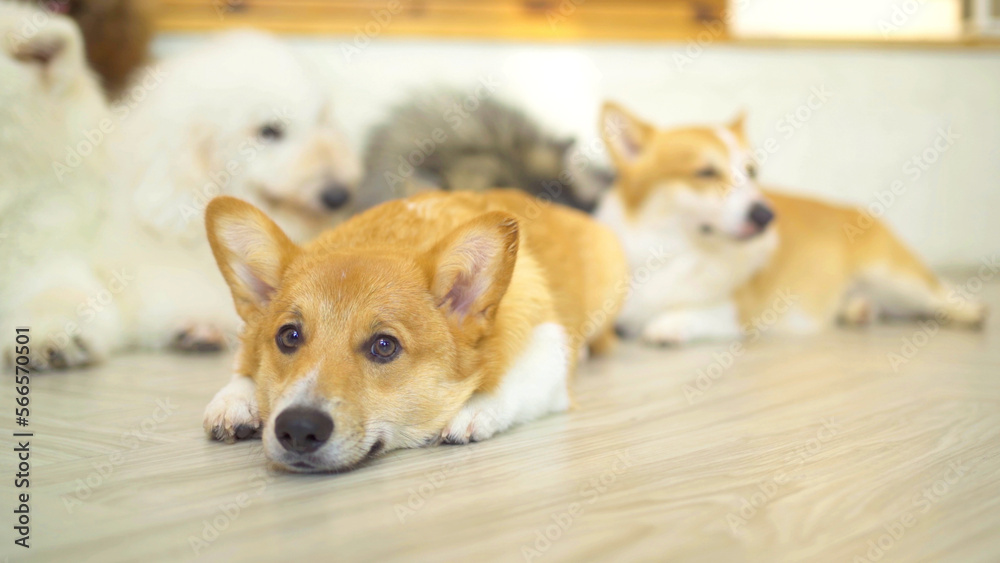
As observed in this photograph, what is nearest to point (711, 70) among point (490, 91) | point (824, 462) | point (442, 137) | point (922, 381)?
point (490, 91)

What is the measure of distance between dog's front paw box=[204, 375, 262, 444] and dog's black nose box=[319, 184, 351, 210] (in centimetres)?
114

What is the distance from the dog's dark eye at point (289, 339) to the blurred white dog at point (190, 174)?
119 centimetres

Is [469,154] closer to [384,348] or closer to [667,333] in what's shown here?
[667,333]

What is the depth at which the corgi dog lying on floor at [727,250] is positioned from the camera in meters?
2.59

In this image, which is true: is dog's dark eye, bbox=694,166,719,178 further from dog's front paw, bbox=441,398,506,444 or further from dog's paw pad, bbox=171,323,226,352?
dog's paw pad, bbox=171,323,226,352

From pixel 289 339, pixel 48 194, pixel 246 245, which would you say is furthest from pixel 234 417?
pixel 48 194

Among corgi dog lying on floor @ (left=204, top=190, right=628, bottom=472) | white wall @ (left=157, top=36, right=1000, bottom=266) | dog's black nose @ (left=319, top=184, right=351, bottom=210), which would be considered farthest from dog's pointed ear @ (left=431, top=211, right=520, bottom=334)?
white wall @ (left=157, top=36, right=1000, bottom=266)

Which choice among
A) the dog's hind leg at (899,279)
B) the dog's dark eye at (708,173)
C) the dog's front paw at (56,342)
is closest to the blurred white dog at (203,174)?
the dog's front paw at (56,342)

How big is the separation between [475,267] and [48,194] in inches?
61.2

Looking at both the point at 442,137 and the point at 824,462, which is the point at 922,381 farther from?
the point at 442,137

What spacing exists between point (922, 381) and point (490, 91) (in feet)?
7.15

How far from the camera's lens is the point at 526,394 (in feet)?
4.74

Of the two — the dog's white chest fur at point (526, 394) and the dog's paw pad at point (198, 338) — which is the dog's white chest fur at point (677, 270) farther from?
the dog's paw pad at point (198, 338)

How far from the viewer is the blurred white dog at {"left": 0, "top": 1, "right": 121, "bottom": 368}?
1.98 metres
